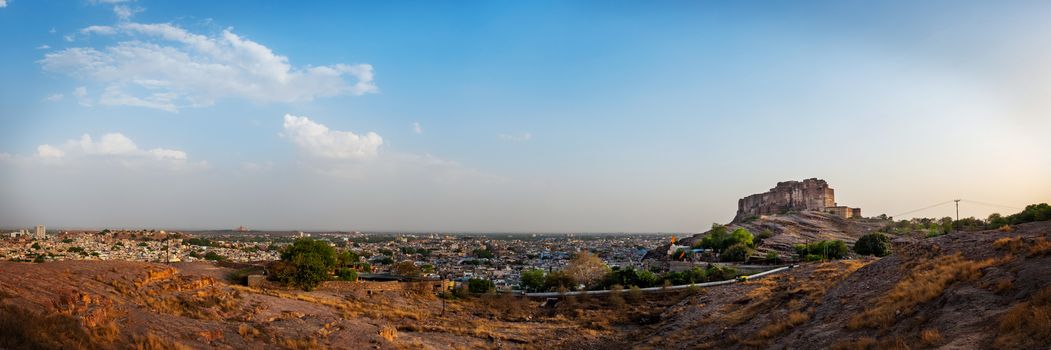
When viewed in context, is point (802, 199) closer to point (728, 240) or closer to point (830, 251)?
point (728, 240)

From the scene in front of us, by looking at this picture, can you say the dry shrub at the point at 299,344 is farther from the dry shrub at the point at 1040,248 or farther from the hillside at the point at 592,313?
the dry shrub at the point at 1040,248

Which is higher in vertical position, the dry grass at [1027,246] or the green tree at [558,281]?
the dry grass at [1027,246]

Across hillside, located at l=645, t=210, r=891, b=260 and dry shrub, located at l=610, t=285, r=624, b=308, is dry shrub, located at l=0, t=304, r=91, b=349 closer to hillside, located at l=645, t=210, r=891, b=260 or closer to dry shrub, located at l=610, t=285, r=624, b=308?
dry shrub, located at l=610, t=285, r=624, b=308

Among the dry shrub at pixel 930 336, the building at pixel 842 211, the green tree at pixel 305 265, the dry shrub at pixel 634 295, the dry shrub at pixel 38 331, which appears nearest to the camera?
the dry shrub at pixel 38 331

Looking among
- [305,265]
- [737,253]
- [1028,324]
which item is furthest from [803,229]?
[1028,324]

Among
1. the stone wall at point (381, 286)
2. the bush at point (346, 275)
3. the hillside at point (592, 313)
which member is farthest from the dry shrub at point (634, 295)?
the bush at point (346, 275)
